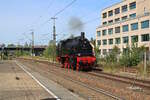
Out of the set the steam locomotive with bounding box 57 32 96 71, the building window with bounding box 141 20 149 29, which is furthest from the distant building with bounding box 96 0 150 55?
the steam locomotive with bounding box 57 32 96 71

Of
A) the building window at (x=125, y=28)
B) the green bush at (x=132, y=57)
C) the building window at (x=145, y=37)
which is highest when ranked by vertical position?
the building window at (x=125, y=28)

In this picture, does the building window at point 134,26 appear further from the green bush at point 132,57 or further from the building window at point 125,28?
the green bush at point 132,57

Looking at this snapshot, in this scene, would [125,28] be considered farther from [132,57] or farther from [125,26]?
[132,57]

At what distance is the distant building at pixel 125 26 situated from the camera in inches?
2831

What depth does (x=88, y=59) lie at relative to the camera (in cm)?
3161

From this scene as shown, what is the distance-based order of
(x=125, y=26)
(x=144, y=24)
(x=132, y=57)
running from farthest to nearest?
(x=125, y=26) < (x=144, y=24) < (x=132, y=57)

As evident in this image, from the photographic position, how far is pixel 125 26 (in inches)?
3204

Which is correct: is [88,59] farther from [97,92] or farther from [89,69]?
[97,92]

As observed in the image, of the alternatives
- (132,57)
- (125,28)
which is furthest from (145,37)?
(132,57)

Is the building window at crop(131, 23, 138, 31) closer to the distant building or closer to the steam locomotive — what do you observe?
the distant building

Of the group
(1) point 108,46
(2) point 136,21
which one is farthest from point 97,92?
(1) point 108,46

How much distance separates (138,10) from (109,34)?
11.9m

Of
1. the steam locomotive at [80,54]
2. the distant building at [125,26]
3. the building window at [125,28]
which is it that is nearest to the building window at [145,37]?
the distant building at [125,26]

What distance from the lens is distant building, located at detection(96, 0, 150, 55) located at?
71.9m
